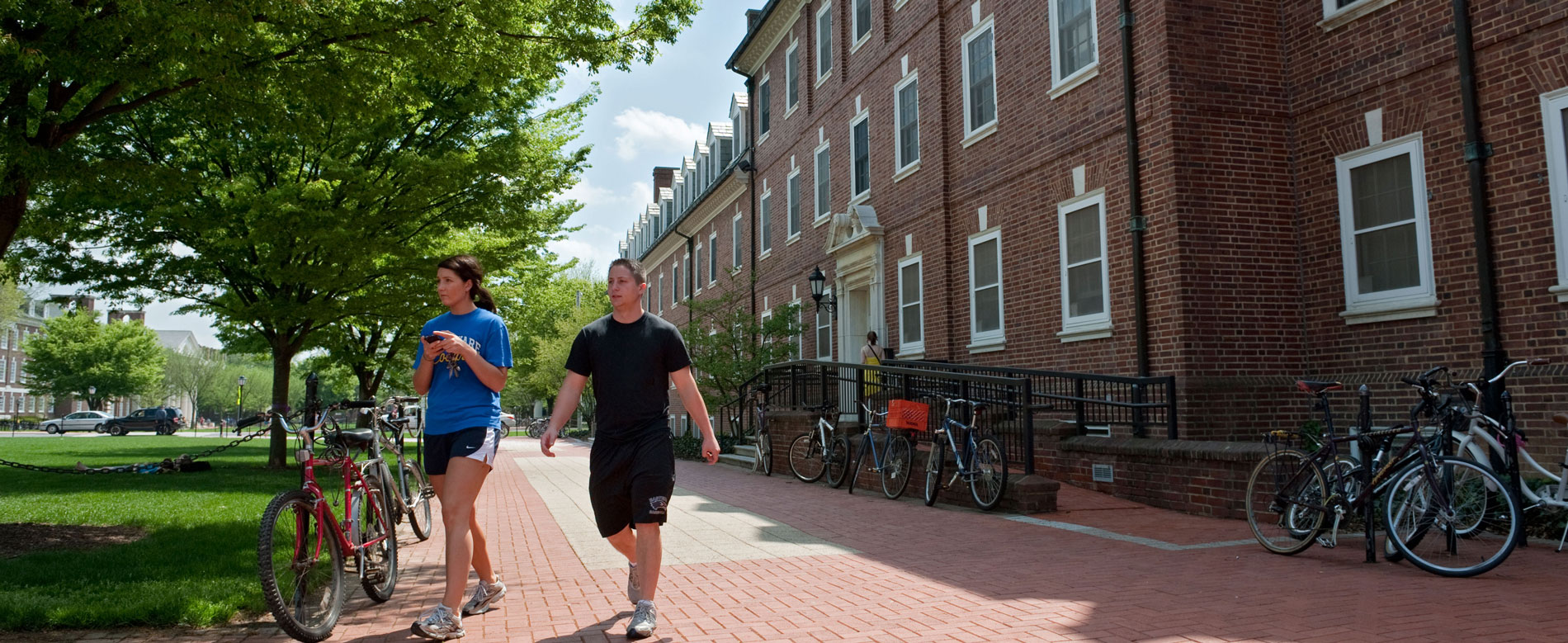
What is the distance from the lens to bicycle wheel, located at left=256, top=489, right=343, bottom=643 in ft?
14.4

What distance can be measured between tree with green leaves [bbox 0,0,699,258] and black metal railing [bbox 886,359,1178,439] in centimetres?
557

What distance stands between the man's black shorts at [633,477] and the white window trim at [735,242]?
2472cm

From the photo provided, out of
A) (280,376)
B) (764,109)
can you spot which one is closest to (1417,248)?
(280,376)

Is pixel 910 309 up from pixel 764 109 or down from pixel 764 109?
down

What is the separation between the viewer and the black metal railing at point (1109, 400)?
1081 centimetres

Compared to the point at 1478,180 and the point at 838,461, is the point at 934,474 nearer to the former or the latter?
the point at 838,461

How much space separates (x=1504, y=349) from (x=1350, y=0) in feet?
13.2

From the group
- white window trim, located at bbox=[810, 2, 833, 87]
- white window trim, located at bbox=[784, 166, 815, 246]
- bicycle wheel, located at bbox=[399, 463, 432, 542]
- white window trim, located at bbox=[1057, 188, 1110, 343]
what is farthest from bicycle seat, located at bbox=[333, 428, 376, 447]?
white window trim, located at bbox=[784, 166, 815, 246]

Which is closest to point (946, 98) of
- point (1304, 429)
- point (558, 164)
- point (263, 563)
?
point (558, 164)

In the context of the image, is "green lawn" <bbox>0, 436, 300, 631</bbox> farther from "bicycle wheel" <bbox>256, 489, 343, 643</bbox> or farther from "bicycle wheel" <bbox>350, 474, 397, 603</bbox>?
"bicycle wheel" <bbox>256, 489, 343, 643</bbox>

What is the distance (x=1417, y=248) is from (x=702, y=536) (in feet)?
24.2

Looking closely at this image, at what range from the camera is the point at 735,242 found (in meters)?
30.3

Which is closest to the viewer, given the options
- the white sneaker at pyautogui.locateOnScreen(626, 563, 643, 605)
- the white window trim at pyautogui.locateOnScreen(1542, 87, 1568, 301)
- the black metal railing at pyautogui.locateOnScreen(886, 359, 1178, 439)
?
the white sneaker at pyautogui.locateOnScreen(626, 563, 643, 605)

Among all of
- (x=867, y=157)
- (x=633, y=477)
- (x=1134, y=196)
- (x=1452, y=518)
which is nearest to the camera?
(x=633, y=477)
